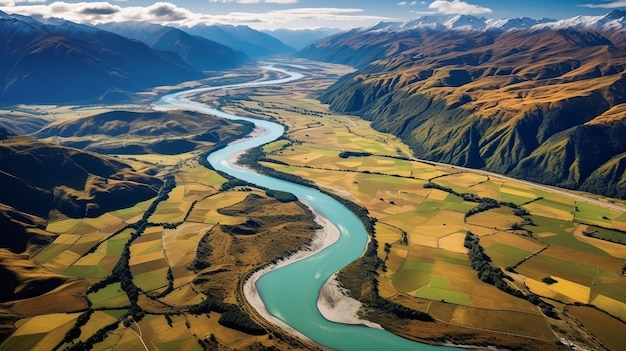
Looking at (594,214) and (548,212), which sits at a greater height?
(594,214)

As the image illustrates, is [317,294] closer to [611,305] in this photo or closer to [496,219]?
[611,305]

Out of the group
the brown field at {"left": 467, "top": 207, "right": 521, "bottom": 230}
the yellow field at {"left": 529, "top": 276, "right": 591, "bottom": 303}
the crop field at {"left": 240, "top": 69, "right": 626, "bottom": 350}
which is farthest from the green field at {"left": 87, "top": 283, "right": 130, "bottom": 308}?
the brown field at {"left": 467, "top": 207, "right": 521, "bottom": 230}

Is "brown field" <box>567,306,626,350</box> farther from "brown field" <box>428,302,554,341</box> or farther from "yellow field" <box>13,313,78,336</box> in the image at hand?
"yellow field" <box>13,313,78,336</box>

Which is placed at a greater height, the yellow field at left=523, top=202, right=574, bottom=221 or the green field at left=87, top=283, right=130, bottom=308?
the yellow field at left=523, top=202, right=574, bottom=221

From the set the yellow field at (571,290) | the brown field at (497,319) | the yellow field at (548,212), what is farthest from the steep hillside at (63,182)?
the yellow field at (548,212)

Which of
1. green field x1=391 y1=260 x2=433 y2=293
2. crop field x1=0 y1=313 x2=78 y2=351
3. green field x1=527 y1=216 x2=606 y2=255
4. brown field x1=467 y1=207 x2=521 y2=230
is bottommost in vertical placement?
crop field x1=0 y1=313 x2=78 y2=351

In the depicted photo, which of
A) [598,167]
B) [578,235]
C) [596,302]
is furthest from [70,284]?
[598,167]

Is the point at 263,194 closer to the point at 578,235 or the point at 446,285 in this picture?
the point at 446,285

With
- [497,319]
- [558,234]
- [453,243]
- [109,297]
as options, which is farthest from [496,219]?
[109,297]
